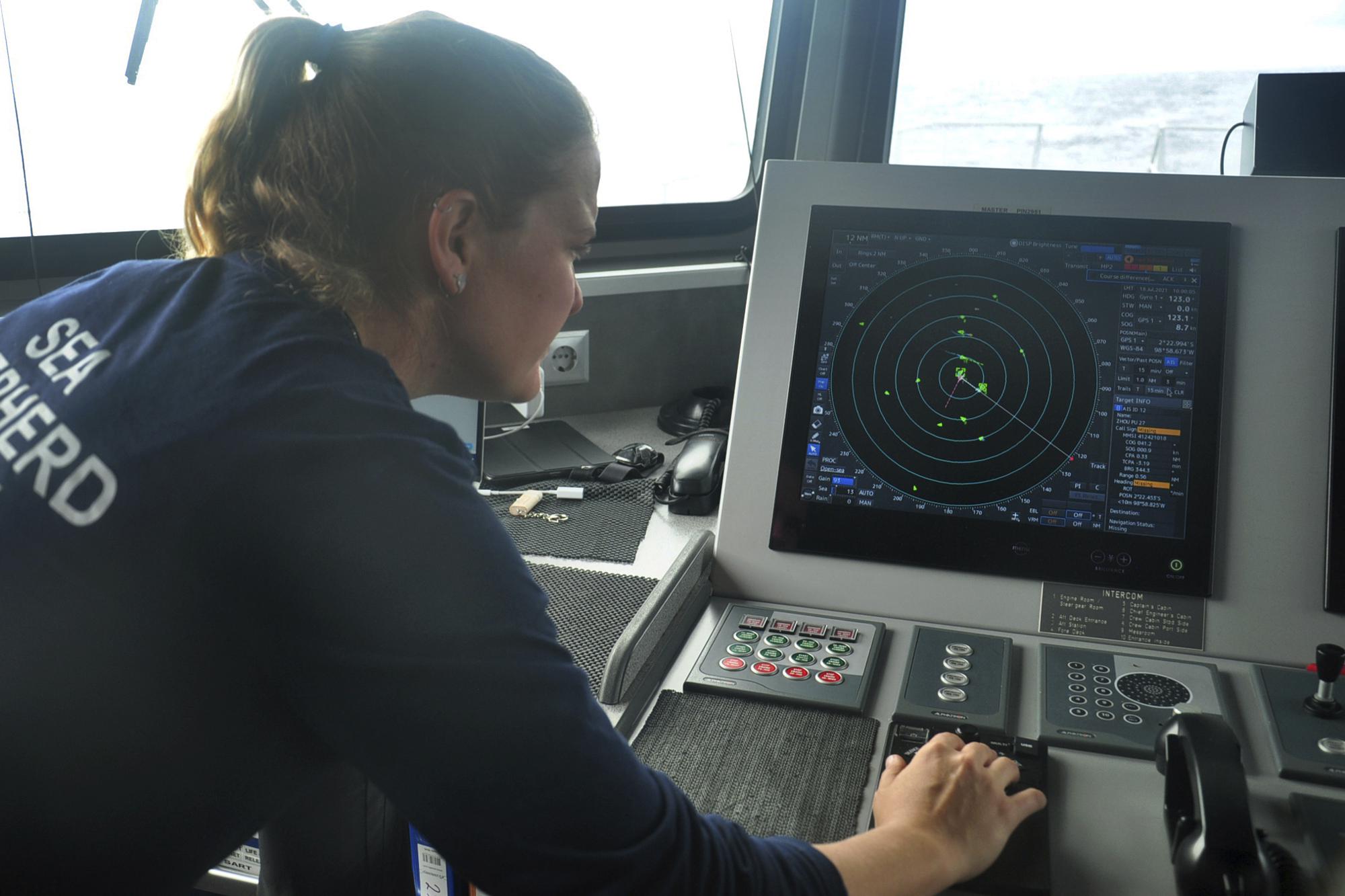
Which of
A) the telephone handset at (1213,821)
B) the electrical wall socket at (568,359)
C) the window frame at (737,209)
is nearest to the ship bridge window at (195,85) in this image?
the window frame at (737,209)

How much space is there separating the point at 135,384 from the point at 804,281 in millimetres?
728

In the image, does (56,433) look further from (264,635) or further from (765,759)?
(765,759)

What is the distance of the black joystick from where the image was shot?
2.91 ft

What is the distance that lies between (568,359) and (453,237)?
0.98 metres

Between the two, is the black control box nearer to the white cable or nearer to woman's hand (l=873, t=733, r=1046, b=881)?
woman's hand (l=873, t=733, r=1046, b=881)

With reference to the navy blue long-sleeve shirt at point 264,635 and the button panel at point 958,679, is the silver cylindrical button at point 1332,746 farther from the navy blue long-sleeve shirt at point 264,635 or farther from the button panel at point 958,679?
the navy blue long-sleeve shirt at point 264,635

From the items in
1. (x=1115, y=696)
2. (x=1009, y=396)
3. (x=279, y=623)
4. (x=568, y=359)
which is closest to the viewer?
(x=279, y=623)

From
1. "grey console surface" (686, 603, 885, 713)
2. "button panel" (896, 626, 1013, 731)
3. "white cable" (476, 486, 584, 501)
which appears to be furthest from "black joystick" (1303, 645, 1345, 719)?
"white cable" (476, 486, 584, 501)

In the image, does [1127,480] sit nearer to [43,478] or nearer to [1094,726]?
[1094,726]

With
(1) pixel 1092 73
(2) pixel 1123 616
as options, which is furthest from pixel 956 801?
(1) pixel 1092 73

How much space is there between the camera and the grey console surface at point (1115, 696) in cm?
90

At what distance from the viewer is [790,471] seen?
1143 millimetres

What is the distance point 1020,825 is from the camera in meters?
0.78

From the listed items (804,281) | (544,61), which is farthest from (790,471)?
(544,61)
